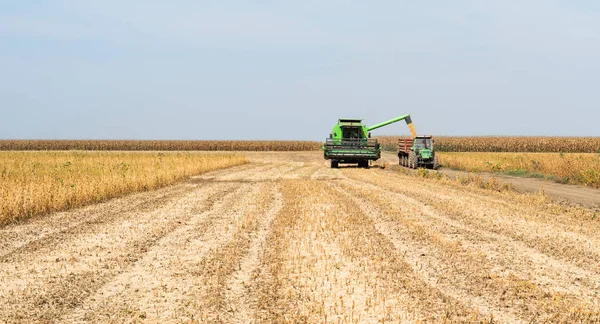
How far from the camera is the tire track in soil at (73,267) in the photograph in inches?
241

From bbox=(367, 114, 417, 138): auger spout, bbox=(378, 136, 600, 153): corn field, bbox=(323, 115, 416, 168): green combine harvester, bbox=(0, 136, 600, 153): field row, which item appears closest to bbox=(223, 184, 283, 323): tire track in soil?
bbox=(323, 115, 416, 168): green combine harvester

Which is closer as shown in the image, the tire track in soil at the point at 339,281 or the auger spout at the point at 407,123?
the tire track in soil at the point at 339,281

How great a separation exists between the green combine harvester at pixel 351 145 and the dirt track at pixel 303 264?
58.0 ft

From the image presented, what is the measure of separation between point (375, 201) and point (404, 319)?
383 inches

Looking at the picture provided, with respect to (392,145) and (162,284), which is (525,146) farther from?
(162,284)

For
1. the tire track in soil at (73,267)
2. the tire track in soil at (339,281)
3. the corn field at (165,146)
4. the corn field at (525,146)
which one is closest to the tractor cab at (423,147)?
the tire track in soil at (339,281)

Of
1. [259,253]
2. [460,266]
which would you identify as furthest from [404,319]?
[259,253]

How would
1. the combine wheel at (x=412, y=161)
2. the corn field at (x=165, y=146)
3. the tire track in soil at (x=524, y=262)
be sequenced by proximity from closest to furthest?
the tire track in soil at (x=524, y=262) < the combine wheel at (x=412, y=161) < the corn field at (x=165, y=146)

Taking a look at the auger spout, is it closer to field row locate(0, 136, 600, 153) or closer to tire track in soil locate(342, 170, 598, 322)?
tire track in soil locate(342, 170, 598, 322)

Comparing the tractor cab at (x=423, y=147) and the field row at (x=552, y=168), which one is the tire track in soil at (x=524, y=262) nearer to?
the field row at (x=552, y=168)

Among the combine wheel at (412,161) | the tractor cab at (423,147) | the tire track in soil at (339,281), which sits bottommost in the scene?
the tire track in soil at (339,281)

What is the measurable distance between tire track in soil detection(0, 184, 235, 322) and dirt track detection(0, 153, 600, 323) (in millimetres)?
27

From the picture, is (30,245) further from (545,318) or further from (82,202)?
(545,318)

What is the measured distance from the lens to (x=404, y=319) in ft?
17.9
